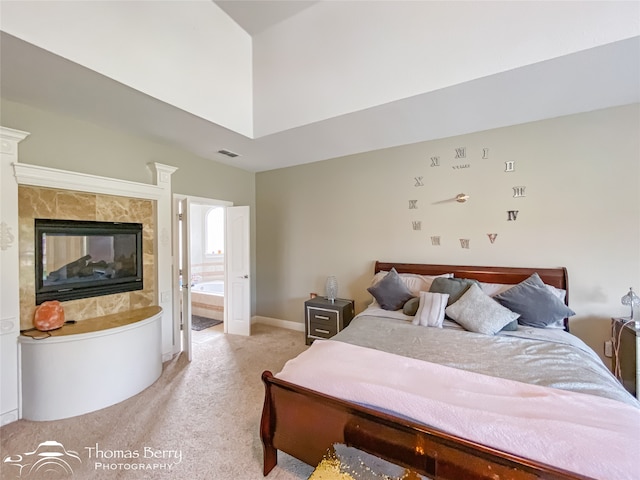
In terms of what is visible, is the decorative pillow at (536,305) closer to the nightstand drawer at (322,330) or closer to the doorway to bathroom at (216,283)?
the nightstand drawer at (322,330)

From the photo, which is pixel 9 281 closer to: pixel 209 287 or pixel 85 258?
pixel 85 258

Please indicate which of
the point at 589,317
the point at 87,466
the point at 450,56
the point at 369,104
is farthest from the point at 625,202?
the point at 87,466

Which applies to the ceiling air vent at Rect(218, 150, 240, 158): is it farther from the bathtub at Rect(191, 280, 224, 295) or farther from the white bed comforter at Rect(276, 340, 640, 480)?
the bathtub at Rect(191, 280, 224, 295)

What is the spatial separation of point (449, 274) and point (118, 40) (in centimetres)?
380

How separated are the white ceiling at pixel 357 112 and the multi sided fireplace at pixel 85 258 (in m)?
1.13

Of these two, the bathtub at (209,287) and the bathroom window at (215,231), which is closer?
the bathtub at (209,287)

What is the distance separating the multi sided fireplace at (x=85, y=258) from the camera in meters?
2.56

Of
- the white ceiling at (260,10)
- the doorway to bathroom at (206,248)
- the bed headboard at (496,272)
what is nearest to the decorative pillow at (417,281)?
the bed headboard at (496,272)

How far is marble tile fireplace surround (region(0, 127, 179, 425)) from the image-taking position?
7.43 feet

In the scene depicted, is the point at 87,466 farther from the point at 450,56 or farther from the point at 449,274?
the point at 450,56

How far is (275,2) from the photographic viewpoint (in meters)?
2.72

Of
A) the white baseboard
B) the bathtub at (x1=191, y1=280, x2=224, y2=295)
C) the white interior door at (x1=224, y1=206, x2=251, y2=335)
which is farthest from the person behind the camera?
the bathtub at (x1=191, y1=280, x2=224, y2=295)

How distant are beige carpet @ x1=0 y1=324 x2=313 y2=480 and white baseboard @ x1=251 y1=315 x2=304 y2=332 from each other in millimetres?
1395

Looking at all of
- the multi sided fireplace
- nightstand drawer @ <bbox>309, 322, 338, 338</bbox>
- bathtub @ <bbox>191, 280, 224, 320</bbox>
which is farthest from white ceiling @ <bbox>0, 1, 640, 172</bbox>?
bathtub @ <bbox>191, 280, 224, 320</bbox>
